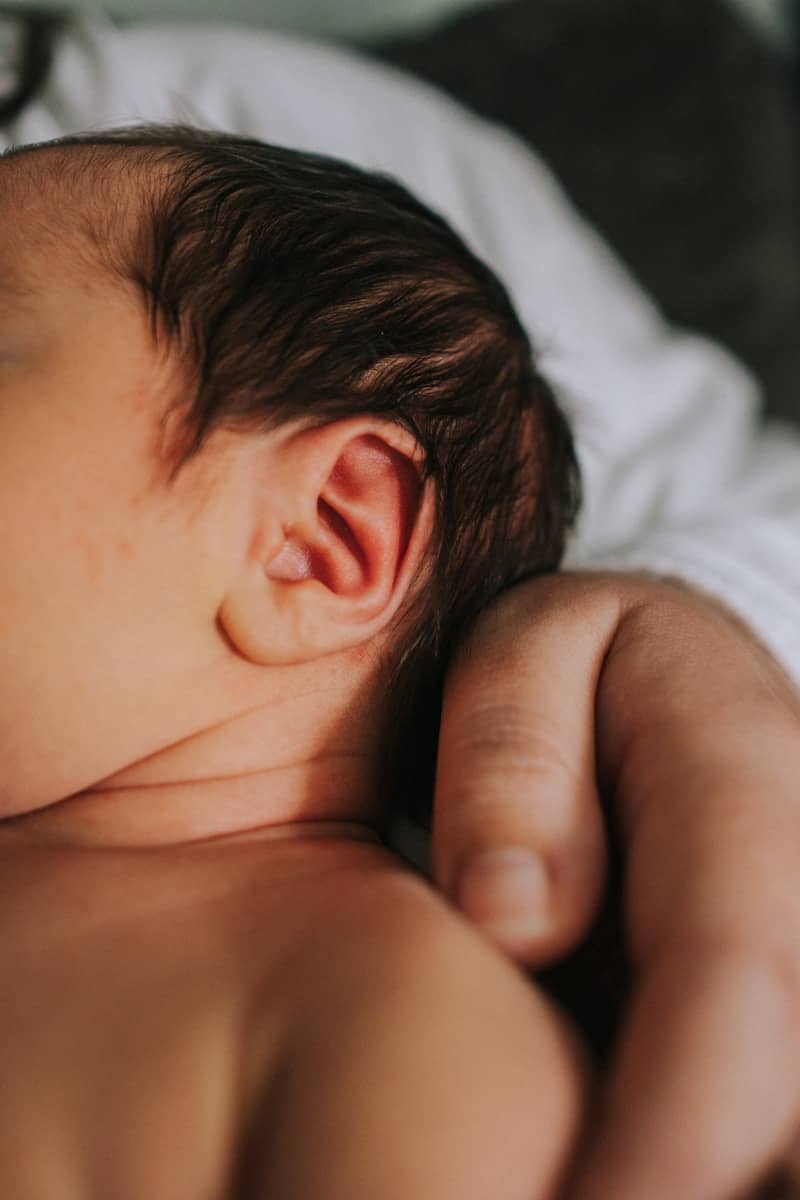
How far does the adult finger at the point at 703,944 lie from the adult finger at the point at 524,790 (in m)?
0.02

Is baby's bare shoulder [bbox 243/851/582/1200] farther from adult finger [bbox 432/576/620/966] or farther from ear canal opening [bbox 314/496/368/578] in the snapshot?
ear canal opening [bbox 314/496/368/578]

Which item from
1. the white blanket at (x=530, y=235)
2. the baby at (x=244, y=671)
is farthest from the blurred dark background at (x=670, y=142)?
the baby at (x=244, y=671)

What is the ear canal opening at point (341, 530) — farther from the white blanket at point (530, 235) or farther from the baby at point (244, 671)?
the white blanket at point (530, 235)

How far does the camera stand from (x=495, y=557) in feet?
2.43

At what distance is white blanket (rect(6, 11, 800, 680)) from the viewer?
108cm

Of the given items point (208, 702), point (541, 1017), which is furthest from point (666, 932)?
point (208, 702)

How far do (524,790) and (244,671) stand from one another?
19 cm

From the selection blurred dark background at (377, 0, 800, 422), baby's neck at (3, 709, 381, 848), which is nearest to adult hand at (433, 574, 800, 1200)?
baby's neck at (3, 709, 381, 848)

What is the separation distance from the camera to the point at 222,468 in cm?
63

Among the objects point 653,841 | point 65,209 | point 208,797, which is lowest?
point 208,797

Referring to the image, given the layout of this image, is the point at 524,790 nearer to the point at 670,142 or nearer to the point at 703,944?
the point at 703,944

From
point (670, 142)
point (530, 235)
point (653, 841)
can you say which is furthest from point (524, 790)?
point (670, 142)

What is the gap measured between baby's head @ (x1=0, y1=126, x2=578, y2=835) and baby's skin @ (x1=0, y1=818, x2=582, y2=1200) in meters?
0.10

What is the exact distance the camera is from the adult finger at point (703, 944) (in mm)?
447
